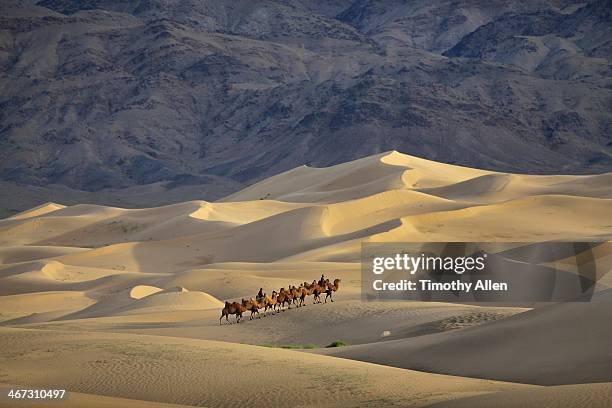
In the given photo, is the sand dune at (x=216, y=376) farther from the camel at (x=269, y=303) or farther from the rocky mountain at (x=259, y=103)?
the rocky mountain at (x=259, y=103)

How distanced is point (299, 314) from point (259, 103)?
405 feet

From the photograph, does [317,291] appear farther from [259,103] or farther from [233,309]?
[259,103]

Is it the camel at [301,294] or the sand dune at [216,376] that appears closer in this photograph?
the sand dune at [216,376]

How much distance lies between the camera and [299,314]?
80.0 ft

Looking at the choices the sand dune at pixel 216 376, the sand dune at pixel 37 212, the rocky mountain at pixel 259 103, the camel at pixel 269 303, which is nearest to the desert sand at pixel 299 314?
the sand dune at pixel 216 376

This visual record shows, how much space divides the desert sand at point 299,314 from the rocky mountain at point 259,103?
54.3 metres

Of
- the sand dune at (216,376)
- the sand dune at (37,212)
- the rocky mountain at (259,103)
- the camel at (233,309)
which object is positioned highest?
the rocky mountain at (259,103)

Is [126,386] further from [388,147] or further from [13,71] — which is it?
[13,71]

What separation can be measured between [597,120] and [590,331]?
389 ft

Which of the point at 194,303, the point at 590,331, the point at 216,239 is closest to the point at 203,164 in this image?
the point at 216,239

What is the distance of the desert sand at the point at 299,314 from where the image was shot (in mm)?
13328

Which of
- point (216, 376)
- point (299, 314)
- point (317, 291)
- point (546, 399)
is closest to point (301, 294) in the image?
point (317, 291)

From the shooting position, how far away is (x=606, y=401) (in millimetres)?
10016

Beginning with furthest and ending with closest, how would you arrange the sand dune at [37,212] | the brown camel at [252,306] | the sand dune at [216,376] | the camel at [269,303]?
the sand dune at [37,212]
the camel at [269,303]
the brown camel at [252,306]
the sand dune at [216,376]
